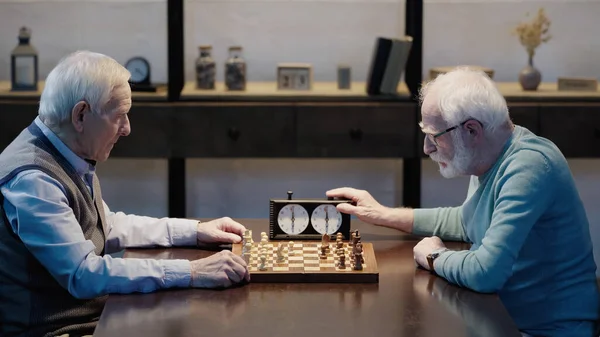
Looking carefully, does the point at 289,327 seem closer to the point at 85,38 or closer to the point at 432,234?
the point at 432,234

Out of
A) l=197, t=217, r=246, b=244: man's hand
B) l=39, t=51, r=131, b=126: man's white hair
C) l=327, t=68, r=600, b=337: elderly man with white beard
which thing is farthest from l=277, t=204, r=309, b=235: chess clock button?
l=39, t=51, r=131, b=126: man's white hair

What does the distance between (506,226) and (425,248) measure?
0.92 feet

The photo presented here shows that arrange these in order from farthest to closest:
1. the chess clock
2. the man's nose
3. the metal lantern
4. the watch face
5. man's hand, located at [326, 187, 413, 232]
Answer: the watch face < the metal lantern < man's hand, located at [326, 187, 413, 232] < the chess clock < the man's nose

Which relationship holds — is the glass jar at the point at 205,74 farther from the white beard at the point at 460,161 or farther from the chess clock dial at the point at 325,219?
Result: the white beard at the point at 460,161

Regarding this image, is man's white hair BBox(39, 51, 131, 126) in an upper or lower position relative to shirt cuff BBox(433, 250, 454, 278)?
upper

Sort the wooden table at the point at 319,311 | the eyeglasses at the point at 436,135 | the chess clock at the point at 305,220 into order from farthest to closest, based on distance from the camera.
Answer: the chess clock at the point at 305,220 < the eyeglasses at the point at 436,135 < the wooden table at the point at 319,311

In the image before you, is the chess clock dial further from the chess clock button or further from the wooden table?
the wooden table

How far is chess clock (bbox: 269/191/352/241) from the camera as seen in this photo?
2.95 meters

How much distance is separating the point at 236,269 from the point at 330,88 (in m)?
2.56

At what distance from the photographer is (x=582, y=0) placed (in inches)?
206

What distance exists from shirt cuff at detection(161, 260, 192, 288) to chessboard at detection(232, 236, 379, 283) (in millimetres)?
169

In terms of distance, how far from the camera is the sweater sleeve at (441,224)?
9.98ft

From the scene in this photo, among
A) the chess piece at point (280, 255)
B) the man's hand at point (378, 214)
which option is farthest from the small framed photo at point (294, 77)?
the chess piece at point (280, 255)

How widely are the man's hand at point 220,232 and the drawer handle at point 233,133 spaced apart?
5.76 feet
